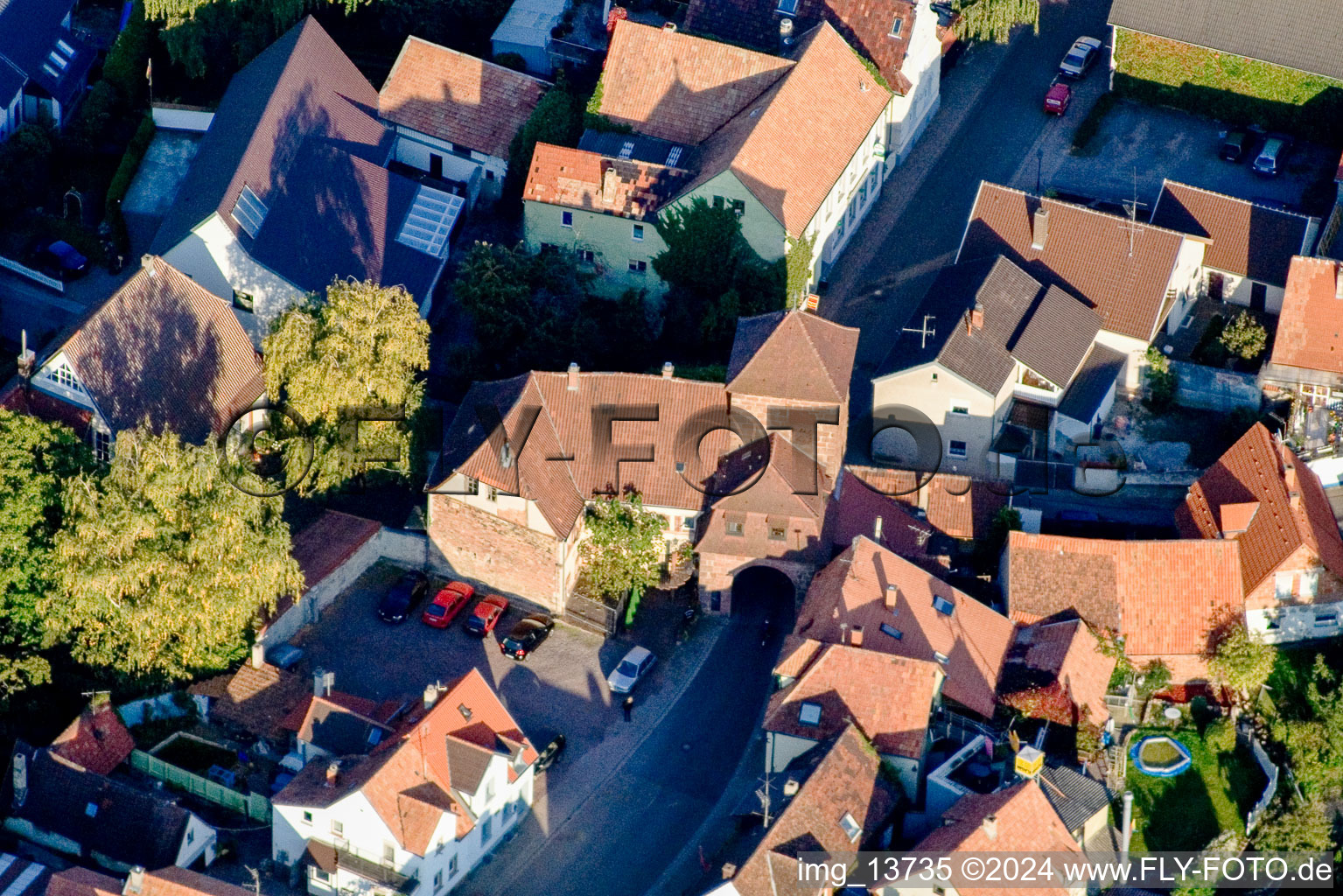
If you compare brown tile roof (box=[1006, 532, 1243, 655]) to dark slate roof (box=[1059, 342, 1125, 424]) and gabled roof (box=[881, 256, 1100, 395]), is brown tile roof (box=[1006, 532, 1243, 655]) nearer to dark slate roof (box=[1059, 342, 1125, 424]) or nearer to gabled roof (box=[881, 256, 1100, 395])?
dark slate roof (box=[1059, 342, 1125, 424])

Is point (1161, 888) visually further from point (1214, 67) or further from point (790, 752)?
point (1214, 67)

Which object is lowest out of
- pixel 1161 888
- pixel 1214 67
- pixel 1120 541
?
pixel 1161 888

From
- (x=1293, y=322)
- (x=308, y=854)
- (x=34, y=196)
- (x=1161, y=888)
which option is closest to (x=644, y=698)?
(x=308, y=854)

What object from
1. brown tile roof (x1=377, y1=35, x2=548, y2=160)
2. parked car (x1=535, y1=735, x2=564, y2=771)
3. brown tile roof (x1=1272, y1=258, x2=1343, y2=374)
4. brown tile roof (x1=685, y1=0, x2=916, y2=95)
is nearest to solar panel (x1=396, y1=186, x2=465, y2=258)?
brown tile roof (x1=377, y1=35, x2=548, y2=160)

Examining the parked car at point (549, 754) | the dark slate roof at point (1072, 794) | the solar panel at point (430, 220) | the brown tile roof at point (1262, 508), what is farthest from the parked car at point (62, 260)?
the brown tile roof at point (1262, 508)

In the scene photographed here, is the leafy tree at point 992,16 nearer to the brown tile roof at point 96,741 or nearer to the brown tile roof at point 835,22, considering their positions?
the brown tile roof at point 835,22

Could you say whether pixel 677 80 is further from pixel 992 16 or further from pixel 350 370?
pixel 350 370
